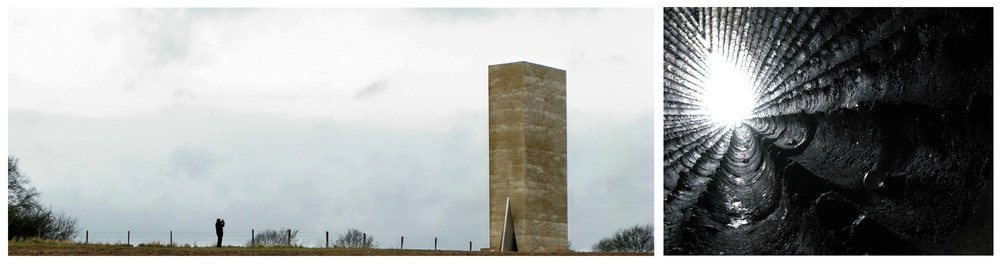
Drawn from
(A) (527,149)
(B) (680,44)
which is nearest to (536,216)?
(A) (527,149)

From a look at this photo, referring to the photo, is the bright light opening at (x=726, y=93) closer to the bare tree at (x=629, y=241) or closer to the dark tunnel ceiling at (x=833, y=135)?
the dark tunnel ceiling at (x=833, y=135)

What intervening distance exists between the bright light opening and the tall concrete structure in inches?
310

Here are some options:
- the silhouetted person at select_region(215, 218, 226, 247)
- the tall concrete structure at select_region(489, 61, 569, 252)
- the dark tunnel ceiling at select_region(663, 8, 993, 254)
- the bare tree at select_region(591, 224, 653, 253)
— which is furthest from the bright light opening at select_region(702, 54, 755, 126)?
the bare tree at select_region(591, 224, 653, 253)

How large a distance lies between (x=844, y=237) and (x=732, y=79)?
3.76 ft

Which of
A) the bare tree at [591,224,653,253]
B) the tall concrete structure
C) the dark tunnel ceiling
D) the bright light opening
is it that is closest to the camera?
the dark tunnel ceiling

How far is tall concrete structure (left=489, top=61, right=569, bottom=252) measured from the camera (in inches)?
583

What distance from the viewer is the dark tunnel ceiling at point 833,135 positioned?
6266mm

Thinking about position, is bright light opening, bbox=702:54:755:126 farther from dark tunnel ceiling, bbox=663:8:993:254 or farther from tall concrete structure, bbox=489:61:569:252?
tall concrete structure, bbox=489:61:569:252

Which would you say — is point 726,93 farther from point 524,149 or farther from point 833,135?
point 524,149

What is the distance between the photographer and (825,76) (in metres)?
6.56

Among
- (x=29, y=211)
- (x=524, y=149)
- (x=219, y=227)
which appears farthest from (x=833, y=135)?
(x=29, y=211)

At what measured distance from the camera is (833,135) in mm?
6598

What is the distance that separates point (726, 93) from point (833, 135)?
25.8 inches
